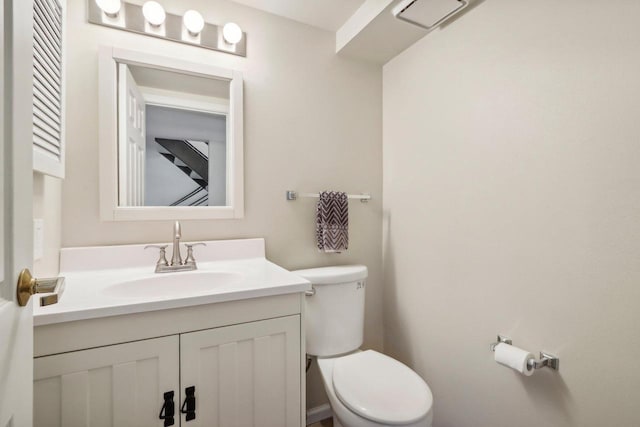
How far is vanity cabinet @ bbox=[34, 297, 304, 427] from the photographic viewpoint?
2.57 ft

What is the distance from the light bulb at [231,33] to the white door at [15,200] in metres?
1.01

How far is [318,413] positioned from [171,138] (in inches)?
63.4

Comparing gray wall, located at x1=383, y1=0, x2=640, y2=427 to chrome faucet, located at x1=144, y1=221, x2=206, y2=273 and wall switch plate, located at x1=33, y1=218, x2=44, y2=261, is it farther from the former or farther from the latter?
wall switch plate, located at x1=33, y1=218, x2=44, y2=261

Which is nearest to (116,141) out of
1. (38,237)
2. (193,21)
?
(38,237)

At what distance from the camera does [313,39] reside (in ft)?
5.52

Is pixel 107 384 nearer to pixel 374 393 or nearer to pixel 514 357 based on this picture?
pixel 374 393

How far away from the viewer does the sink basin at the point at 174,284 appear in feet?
3.77

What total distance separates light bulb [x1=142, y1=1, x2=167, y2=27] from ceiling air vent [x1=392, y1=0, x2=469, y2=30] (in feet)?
3.38

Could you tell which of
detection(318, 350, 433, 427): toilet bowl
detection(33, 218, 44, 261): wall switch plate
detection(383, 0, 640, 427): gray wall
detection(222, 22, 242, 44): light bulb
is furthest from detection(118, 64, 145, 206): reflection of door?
detection(383, 0, 640, 427): gray wall

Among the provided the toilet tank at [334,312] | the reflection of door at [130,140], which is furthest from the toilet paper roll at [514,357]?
the reflection of door at [130,140]

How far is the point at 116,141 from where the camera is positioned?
1.28 meters

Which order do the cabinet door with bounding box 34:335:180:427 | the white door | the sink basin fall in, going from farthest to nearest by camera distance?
1. the sink basin
2. the cabinet door with bounding box 34:335:180:427
3. the white door

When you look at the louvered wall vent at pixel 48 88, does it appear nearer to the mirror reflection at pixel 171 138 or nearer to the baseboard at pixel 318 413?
the mirror reflection at pixel 171 138

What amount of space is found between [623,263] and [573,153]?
0.36m
